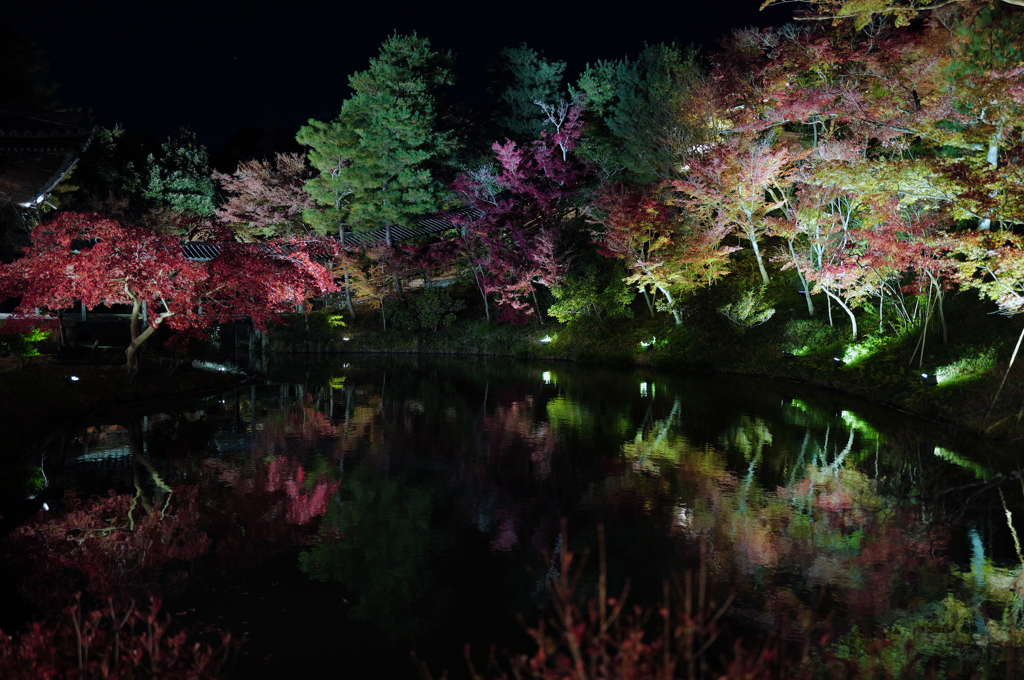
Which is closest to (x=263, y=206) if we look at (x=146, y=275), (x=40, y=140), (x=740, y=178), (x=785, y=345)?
(x=146, y=275)

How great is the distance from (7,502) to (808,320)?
19.2m

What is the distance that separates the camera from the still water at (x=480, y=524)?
4.92 metres

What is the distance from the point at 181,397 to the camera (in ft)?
49.4

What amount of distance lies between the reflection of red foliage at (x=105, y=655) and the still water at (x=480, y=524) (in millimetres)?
378

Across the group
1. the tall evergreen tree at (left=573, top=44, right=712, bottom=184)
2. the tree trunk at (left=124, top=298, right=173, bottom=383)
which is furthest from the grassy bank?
the tree trunk at (left=124, top=298, right=173, bottom=383)

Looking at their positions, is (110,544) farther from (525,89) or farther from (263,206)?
(525,89)

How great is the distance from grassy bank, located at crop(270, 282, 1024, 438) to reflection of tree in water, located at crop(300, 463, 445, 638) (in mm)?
8917

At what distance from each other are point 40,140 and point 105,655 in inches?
299

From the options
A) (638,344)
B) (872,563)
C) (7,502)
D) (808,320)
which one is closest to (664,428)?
(872,563)

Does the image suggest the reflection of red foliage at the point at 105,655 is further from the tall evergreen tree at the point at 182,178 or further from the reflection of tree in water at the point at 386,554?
the tall evergreen tree at the point at 182,178

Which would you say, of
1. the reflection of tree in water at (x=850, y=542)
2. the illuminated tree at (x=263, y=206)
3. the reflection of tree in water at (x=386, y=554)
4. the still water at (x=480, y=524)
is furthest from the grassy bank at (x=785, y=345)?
the reflection of tree in water at (x=386, y=554)

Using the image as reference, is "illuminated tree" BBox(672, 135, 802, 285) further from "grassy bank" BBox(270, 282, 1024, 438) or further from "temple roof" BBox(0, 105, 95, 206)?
"temple roof" BBox(0, 105, 95, 206)

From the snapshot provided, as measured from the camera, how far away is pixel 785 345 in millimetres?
19656

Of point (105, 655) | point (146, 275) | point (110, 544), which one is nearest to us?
point (105, 655)
